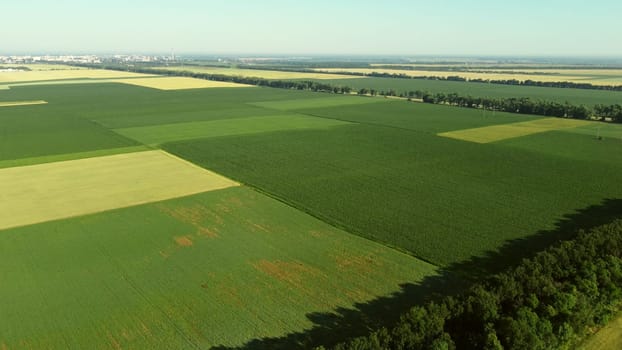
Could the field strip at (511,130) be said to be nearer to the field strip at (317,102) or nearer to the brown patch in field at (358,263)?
the field strip at (317,102)

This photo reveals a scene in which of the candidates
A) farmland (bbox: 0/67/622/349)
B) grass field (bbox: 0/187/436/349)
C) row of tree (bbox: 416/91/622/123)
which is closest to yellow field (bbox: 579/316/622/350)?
farmland (bbox: 0/67/622/349)

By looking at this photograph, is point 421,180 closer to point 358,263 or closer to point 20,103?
point 358,263

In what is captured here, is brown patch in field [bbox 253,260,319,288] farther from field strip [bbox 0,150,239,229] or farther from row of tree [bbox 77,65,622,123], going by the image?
row of tree [bbox 77,65,622,123]

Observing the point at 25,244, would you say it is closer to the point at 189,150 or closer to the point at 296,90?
the point at 189,150

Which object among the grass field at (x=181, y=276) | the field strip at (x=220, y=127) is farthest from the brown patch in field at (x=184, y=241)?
the field strip at (x=220, y=127)

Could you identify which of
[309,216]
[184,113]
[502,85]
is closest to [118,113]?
[184,113]

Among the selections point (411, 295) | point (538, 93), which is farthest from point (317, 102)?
point (411, 295)
